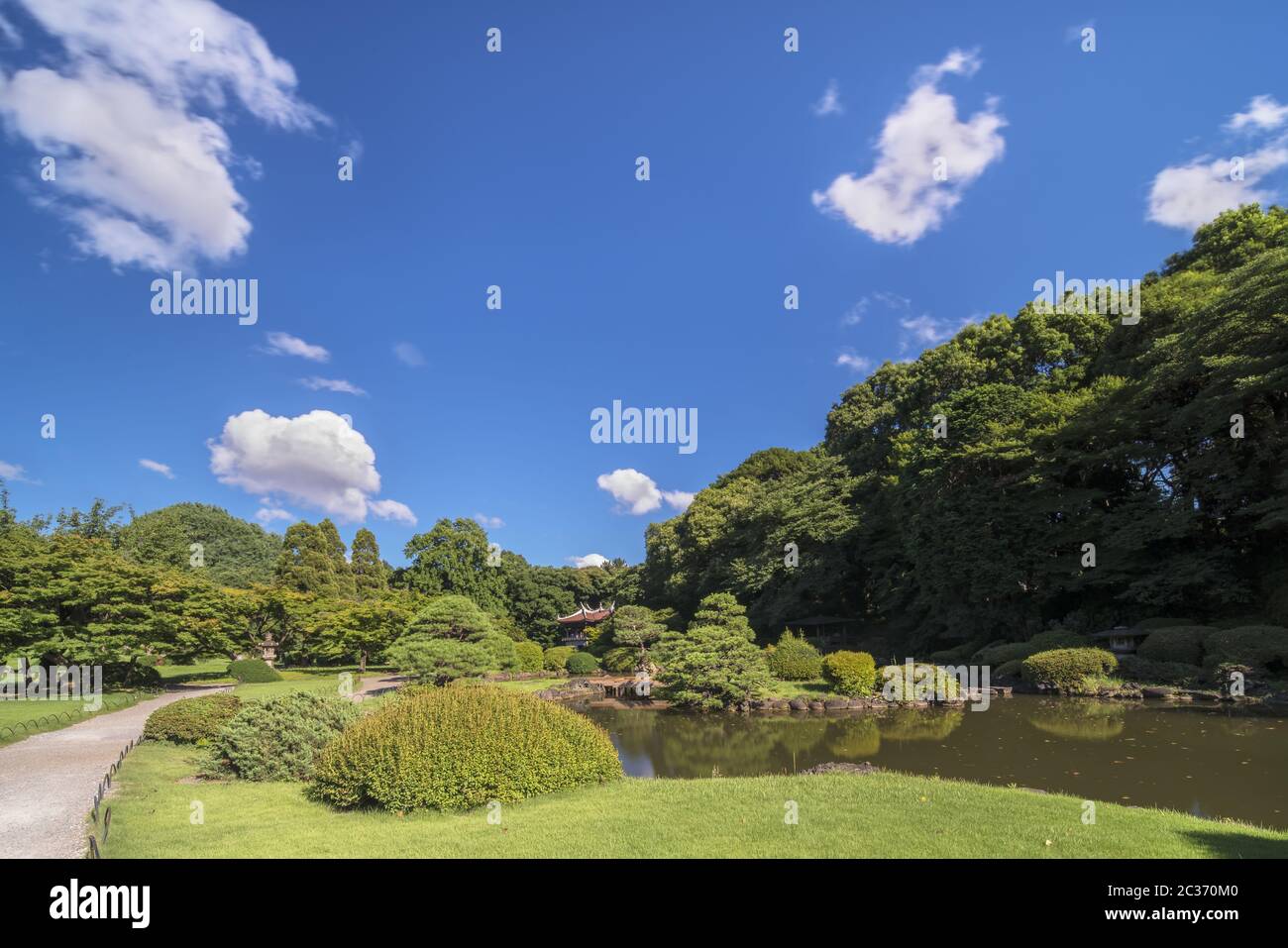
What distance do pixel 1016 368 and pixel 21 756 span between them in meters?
33.0

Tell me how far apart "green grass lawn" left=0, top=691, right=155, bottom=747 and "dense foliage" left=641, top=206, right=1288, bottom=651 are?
25394 millimetres

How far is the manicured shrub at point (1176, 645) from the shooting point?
58.3 feet

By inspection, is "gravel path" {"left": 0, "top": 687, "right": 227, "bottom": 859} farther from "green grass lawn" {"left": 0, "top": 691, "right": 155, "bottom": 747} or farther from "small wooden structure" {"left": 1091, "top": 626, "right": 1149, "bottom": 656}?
"small wooden structure" {"left": 1091, "top": 626, "right": 1149, "bottom": 656}

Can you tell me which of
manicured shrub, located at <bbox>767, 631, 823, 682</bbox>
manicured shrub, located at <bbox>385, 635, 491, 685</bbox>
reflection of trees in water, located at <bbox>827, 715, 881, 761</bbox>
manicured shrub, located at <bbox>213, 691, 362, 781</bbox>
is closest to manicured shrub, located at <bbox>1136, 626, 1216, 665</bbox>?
reflection of trees in water, located at <bbox>827, 715, 881, 761</bbox>

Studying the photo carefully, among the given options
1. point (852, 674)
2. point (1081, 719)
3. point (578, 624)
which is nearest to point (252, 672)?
point (852, 674)

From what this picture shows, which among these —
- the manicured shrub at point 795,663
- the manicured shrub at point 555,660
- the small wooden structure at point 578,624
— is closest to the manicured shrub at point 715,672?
the manicured shrub at point 795,663

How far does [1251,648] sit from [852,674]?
965 cm

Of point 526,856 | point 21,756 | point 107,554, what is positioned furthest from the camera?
point 107,554

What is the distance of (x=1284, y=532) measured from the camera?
20.2 m

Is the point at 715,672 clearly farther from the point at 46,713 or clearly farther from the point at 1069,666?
the point at 46,713

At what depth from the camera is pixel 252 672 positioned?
2867cm

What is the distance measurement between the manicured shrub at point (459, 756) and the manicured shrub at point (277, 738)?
146cm
